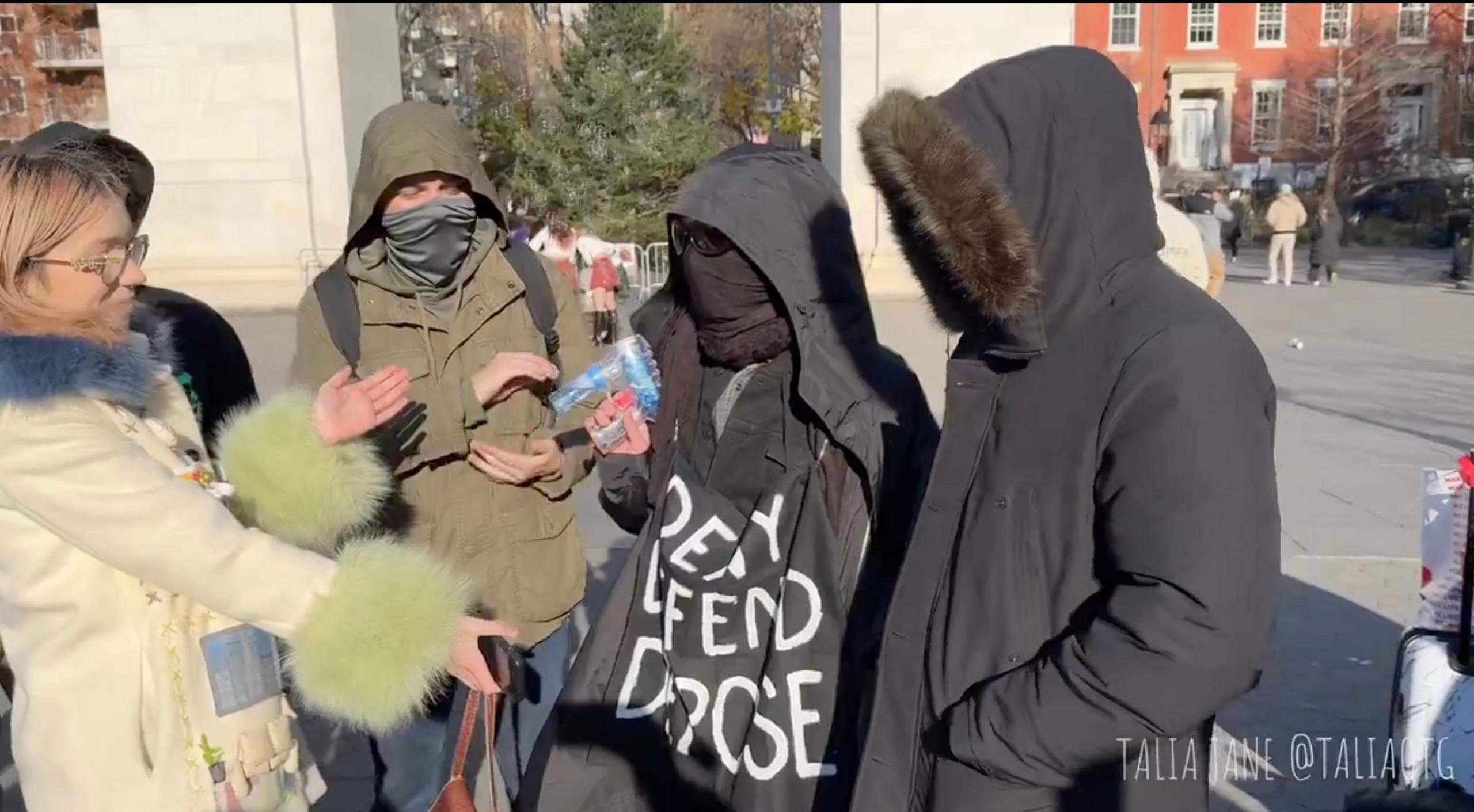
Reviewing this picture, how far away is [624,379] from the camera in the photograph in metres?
2.68

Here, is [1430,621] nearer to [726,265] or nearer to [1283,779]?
[1283,779]

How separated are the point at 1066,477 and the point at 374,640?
1.15 metres

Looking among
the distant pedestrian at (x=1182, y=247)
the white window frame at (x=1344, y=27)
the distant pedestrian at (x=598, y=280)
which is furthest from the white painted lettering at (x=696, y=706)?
the white window frame at (x=1344, y=27)

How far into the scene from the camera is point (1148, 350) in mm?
1553

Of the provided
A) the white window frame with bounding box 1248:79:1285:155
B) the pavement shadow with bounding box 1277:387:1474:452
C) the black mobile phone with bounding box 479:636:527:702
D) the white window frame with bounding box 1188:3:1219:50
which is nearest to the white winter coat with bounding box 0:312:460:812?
the black mobile phone with bounding box 479:636:527:702

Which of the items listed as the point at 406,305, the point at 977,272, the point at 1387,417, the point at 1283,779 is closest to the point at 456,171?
the point at 406,305

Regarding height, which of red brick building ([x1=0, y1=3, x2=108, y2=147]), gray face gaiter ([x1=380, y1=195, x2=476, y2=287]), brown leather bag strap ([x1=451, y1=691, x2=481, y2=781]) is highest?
red brick building ([x1=0, y1=3, x2=108, y2=147])

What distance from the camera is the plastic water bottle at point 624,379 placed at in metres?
2.64

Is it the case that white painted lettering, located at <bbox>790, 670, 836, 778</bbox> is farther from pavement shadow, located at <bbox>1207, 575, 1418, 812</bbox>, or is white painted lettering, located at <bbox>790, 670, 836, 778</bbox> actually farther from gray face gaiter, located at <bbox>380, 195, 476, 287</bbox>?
pavement shadow, located at <bbox>1207, 575, 1418, 812</bbox>

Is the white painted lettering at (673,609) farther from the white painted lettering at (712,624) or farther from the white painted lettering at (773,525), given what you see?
the white painted lettering at (773,525)

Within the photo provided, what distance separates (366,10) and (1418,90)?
16503 millimetres

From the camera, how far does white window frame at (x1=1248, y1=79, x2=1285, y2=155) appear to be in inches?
1523

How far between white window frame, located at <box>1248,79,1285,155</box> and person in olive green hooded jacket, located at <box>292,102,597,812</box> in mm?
39937

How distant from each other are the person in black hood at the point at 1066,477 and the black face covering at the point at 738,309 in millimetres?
615
